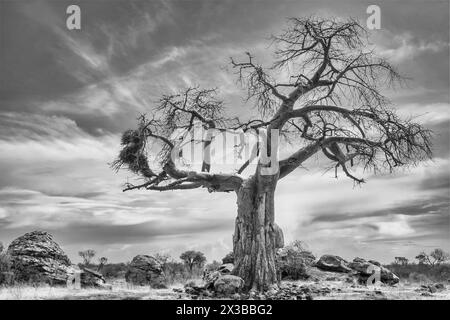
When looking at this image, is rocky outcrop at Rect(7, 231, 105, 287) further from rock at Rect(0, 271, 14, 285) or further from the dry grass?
the dry grass

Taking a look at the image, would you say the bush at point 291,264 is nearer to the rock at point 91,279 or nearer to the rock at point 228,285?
the rock at point 228,285

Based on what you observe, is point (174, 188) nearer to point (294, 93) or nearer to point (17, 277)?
point (294, 93)

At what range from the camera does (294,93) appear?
14383 mm

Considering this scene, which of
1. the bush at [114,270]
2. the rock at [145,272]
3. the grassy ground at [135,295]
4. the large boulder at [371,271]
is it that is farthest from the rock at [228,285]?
the bush at [114,270]

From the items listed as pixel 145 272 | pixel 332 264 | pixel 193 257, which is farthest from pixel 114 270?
pixel 332 264

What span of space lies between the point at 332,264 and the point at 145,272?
7.25m

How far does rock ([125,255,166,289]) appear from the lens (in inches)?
739

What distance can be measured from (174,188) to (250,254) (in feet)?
10.5

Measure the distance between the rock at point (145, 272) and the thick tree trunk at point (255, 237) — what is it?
551 centimetres

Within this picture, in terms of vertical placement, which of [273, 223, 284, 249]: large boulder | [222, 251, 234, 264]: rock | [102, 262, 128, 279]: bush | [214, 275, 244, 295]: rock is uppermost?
[273, 223, 284, 249]: large boulder

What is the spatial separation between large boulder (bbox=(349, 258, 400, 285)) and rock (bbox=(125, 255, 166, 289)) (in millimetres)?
7384

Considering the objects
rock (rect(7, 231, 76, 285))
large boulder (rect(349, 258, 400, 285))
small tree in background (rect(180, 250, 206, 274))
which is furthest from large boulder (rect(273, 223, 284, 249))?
small tree in background (rect(180, 250, 206, 274))
